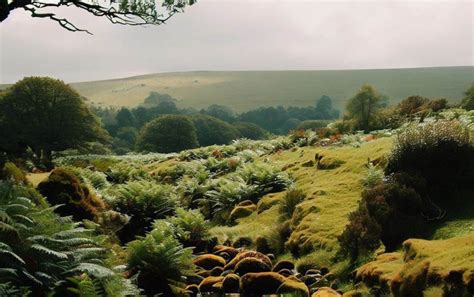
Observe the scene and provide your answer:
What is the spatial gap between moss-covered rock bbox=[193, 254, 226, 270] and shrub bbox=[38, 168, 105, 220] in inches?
123

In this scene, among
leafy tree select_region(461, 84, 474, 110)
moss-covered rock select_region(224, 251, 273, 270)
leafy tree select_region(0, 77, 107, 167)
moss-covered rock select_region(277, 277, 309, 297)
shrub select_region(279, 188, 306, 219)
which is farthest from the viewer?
leafy tree select_region(0, 77, 107, 167)

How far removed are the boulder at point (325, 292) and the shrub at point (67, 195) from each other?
627 centimetres

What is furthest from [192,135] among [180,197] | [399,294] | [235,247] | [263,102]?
[263,102]

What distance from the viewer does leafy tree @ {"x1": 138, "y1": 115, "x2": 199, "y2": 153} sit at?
67312 mm

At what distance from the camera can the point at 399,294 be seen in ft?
24.8

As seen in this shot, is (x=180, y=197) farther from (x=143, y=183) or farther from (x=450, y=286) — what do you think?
(x=450, y=286)

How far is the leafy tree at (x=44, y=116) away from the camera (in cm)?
4272

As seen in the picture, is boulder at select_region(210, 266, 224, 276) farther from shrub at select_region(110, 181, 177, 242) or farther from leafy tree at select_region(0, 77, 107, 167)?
leafy tree at select_region(0, 77, 107, 167)

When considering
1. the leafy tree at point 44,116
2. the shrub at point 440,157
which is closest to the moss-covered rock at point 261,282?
the shrub at point 440,157

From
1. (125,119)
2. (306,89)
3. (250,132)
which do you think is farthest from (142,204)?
(306,89)

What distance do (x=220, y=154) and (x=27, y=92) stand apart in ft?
73.4

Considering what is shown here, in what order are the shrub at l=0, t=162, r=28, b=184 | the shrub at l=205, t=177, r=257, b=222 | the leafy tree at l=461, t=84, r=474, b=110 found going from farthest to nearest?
the leafy tree at l=461, t=84, r=474, b=110 < the shrub at l=205, t=177, r=257, b=222 < the shrub at l=0, t=162, r=28, b=184

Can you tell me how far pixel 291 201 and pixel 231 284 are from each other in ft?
14.4

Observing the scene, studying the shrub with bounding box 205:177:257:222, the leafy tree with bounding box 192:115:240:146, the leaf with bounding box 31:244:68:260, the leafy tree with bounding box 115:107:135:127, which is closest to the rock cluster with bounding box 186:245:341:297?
the leaf with bounding box 31:244:68:260
